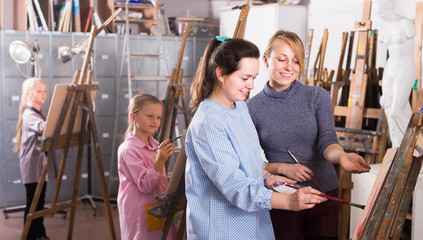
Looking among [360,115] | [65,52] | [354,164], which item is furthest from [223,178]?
[65,52]

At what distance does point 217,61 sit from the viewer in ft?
5.21

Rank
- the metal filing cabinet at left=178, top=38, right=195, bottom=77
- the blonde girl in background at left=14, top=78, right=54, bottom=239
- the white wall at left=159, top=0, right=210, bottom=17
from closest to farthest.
Answer: the blonde girl in background at left=14, top=78, right=54, bottom=239, the metal filing cabinet at left=178, top=38, right=195, bottom=77, the white wall at left=159, top=0, right=210, bottom=17

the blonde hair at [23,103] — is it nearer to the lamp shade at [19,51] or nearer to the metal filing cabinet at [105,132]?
the lamp shade at [19,51]

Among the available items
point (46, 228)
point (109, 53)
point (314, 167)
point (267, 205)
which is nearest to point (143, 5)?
point (109, 53)

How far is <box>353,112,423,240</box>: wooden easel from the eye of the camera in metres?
1.21

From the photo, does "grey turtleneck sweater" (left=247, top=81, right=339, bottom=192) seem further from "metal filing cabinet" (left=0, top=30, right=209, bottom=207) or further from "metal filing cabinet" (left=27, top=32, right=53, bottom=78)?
"metal filing cabinet" (left=27, top=32, right=53, bottom=78)

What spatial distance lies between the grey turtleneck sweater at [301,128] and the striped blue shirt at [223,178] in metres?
0.27

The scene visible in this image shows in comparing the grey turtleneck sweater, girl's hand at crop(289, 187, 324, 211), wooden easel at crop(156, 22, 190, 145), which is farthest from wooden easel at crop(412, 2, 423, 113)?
girl's hand at crop(289, 187, 324, 211)

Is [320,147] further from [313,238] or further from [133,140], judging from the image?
[133,140]

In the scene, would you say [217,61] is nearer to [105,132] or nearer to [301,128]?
[301,128]

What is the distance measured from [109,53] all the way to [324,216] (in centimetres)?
374

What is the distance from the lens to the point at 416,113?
1295 millimetres

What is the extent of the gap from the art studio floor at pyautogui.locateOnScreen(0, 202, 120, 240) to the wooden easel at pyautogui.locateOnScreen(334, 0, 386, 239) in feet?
6.14

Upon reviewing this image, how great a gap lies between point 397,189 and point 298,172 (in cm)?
56
